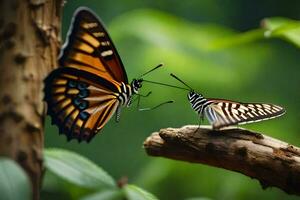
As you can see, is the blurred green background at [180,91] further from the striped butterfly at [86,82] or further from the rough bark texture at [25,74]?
the rough bark texture at [25,74]

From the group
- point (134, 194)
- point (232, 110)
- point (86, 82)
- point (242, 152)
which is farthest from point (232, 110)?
point (134, 194)

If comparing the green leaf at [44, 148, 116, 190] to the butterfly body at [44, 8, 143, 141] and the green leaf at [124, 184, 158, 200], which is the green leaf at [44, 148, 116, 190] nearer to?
the green leaf at [124, 184, 158, 200]

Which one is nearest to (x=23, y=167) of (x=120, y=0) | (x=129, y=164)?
(x=129, y=164)

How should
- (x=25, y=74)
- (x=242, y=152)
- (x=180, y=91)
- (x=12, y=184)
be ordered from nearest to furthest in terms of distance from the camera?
1. (x=12, y=184)
2. (x=25, y=74)
3. (x=242, y=152)
4. (x=180, y=91)

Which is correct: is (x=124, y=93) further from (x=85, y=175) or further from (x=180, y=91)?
(x=180, y=91)

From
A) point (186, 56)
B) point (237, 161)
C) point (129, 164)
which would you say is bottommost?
point (129, 164)

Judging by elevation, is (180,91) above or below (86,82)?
below

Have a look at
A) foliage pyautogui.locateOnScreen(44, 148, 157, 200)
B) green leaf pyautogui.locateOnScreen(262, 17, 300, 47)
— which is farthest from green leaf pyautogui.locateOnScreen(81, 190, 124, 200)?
green leaf pyautogui.locateOnScreen(262, 17, 300, 47)

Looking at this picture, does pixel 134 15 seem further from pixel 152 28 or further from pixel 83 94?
pixel 83 94
